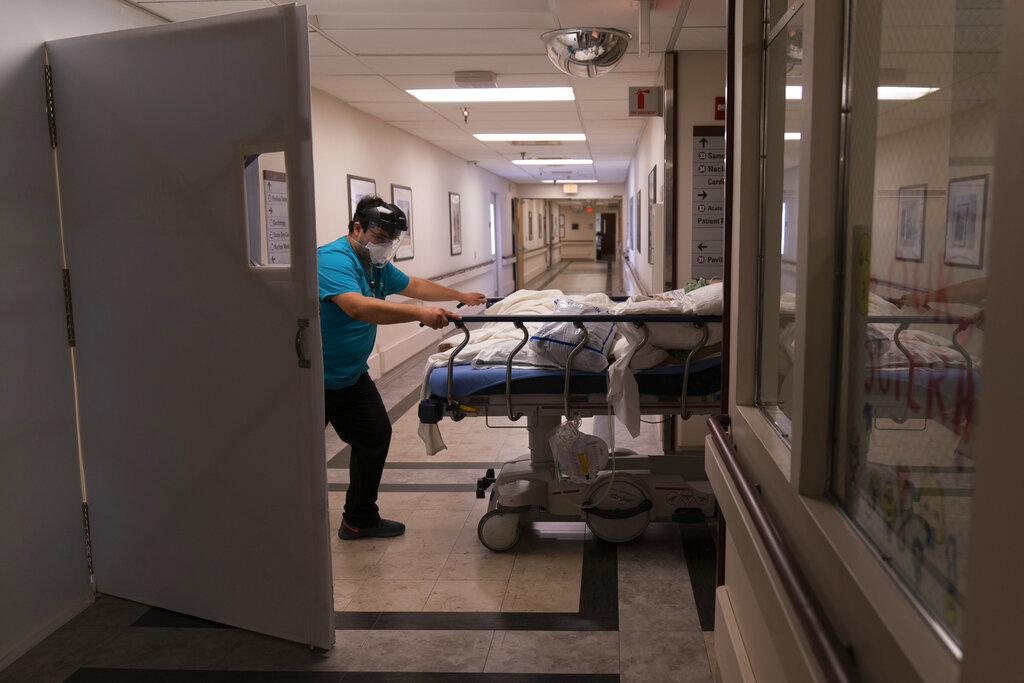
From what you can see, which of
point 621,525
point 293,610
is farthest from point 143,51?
point 621,525

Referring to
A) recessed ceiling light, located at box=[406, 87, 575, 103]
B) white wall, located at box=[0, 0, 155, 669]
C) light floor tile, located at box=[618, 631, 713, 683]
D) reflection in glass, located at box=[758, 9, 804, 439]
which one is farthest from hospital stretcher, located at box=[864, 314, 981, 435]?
recessed ceiling light, located at box=[406, 87, 575, 103]

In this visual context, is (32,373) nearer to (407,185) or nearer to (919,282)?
(919,282)

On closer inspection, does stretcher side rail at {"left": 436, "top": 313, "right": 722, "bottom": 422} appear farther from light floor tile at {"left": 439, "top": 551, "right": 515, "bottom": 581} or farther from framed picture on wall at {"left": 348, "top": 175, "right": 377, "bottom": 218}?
framed picture on wall at {"left": 348, "top": 175, "right": 377, "bottom": 218}

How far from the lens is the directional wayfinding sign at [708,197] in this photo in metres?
4.98

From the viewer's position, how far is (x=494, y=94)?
6.53 metres

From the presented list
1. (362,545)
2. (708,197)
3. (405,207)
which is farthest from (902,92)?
(405,207)

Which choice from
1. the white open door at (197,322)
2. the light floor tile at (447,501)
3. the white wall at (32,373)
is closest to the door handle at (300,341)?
the white open door at (197,322)

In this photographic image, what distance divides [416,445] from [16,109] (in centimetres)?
333

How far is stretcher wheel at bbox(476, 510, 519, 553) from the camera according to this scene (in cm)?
368

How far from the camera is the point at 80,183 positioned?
302cm

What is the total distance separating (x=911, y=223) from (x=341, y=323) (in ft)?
8.75

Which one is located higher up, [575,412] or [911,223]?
[911,223]

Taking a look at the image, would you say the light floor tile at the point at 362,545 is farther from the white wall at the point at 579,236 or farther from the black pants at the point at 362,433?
the white wall at the point at 579,236

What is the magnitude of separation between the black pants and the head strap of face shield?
70 centimetres
